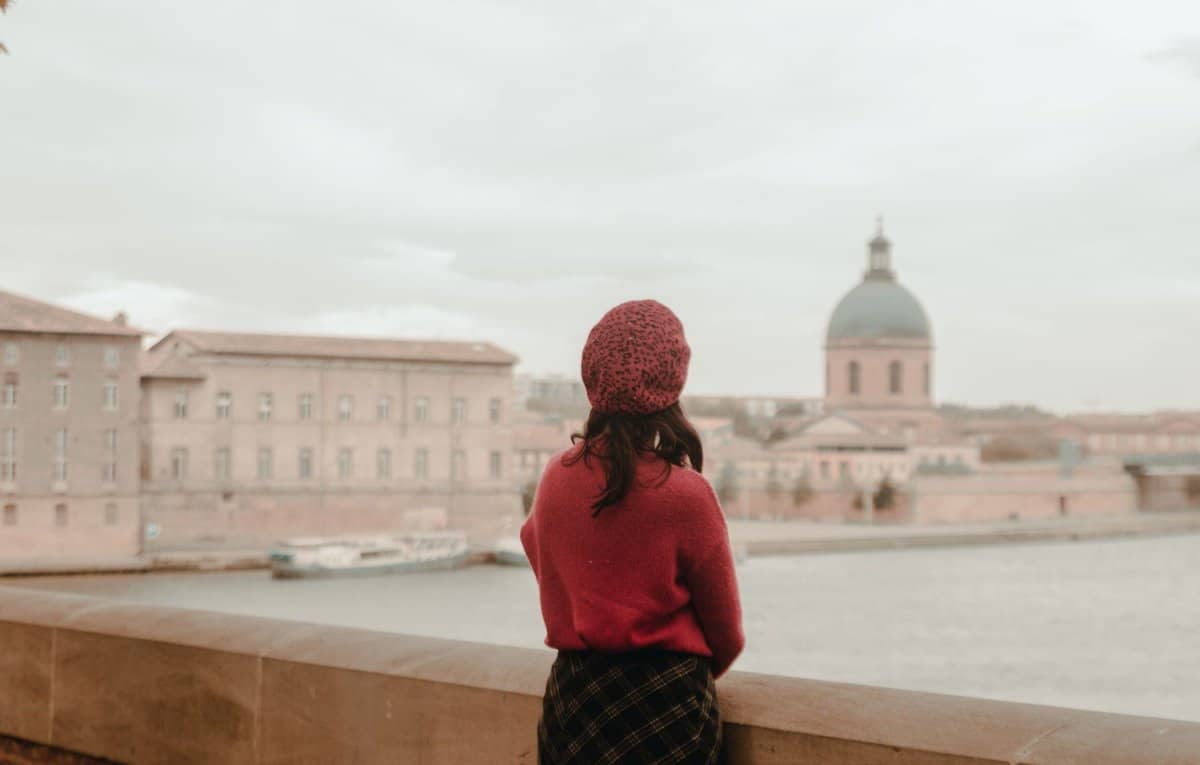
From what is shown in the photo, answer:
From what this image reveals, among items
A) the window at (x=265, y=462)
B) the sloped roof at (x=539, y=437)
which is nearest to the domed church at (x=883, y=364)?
the sloped roof at (x=539, y=437)

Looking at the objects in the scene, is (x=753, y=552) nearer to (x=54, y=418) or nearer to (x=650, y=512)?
(x=54, y=418)

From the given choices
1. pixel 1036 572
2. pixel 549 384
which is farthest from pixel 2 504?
pixel 549 384

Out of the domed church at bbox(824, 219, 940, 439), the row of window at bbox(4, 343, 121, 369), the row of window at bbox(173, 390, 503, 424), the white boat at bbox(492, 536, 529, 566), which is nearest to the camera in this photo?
the row of window at bbox(4, 343, 121, 369)

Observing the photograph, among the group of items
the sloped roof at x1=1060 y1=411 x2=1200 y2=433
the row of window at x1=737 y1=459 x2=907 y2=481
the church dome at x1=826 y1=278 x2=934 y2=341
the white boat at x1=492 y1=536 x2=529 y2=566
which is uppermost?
the church dome at x1=826 y1=278 x2=934 y2=341

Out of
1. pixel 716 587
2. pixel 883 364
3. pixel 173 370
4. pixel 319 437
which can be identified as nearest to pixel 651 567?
pixel 716 587

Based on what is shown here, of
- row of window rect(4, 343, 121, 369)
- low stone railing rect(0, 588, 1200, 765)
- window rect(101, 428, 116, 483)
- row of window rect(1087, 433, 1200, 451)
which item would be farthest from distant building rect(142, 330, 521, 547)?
row of window rect(1087, 433, 1200, 451)

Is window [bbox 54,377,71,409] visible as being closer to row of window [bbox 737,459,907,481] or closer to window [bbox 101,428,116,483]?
window [bbox 101,428,116,483]

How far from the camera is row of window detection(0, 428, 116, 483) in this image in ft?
104

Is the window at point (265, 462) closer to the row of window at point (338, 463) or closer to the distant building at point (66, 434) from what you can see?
the row of window at point (338, 463)

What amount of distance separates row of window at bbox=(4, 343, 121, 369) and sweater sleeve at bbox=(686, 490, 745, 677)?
32.5 metres

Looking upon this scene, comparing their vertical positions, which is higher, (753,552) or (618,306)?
(618,306)

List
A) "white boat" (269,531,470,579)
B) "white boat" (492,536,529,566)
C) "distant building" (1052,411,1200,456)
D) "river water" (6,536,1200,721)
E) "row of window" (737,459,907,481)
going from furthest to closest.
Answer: "distant building" (1052,411,1200,456), "row of window" (737,459,907,481), "white boat" (492,536,529,566), "white boat" (269,531,470,579), "river water" (6,536,1200,721)

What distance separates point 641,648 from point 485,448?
3552cm

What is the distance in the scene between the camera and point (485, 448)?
3675 centimetres
